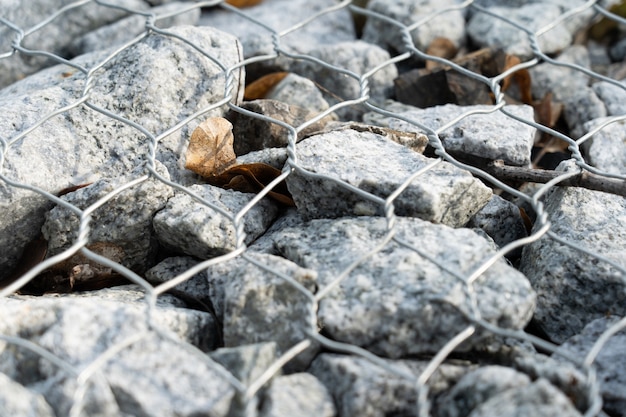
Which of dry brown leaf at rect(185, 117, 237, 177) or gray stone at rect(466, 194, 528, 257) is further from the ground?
dry brown leaf at rect(185, 117, 237, 177)

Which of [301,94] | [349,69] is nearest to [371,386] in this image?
[301,94]

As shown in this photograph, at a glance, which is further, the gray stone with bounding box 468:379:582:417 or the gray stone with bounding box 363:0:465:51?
the gray stone with bounding box 363:0:465:51

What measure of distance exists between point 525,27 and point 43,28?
122 cm

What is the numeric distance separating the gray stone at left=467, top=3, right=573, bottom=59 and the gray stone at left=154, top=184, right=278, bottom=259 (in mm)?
935

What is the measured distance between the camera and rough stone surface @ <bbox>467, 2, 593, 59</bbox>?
6.68 feet

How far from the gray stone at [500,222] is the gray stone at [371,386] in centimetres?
41

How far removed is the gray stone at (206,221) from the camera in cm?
128

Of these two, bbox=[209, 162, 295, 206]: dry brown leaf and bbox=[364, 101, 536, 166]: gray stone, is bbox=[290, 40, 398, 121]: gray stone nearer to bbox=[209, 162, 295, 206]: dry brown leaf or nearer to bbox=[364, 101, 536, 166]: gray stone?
bbox=[364, 101, 536, 166]: gray stone

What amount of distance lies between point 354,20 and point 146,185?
3.72 ft

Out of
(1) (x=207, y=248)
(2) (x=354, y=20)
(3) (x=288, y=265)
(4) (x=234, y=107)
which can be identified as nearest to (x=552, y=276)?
(3) (x=288, y=265)

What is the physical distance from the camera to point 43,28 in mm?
2061

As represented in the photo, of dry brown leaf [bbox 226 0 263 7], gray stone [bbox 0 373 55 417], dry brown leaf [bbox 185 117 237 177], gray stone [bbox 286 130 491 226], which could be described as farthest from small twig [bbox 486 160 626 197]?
dry brown leaf [bbox 226 0 263 7]

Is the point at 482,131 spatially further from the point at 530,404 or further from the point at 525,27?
the point at 530,404

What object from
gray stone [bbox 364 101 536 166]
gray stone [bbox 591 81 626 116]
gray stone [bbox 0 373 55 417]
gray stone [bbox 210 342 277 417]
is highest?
gray stone [bbox 364 101 536 166]
